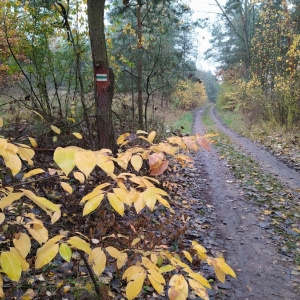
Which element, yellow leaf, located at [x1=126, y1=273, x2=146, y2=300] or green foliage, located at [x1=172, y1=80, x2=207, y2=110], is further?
green foliage, located at [x1=172, y1=80, x2=207, y2=110]

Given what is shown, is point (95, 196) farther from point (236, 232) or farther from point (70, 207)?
point (236, 232)

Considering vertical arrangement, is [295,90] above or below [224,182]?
above

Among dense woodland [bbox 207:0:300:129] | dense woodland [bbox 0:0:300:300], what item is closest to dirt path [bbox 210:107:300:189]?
dense woodland [bbox 207:0:300:129]

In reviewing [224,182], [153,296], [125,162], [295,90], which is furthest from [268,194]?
[295,90]

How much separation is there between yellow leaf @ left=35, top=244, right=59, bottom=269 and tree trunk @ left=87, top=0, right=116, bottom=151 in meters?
4.01

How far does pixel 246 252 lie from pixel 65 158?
12.3 ft

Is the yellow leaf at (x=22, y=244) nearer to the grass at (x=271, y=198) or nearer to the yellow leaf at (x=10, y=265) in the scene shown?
the yellow leaf at (x=10, y=265)

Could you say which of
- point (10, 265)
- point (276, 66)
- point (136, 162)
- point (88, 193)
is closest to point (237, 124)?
point (276, 66)

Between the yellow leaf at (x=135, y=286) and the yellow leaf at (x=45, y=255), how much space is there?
389mm

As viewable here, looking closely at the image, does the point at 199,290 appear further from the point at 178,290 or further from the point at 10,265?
the point at 10,265

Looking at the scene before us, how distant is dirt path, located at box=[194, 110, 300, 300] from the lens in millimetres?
A: 2898

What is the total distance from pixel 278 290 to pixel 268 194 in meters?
→ 3.08

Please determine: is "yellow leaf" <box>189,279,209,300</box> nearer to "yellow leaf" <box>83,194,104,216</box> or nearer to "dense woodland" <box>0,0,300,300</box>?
"dense woodland" <box>0,0,300,300</box>

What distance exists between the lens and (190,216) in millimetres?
4832
